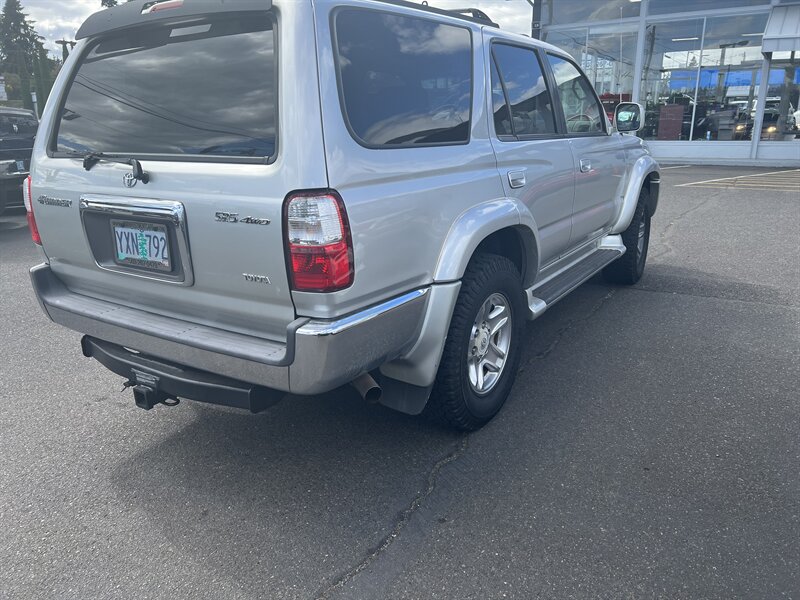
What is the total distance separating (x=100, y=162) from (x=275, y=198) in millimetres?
1031

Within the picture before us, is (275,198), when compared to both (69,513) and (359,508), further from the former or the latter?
(69,513)

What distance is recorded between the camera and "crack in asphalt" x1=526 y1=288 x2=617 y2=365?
4304 millimetres

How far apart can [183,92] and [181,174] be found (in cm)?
34

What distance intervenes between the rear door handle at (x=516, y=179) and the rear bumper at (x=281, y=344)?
945 mm

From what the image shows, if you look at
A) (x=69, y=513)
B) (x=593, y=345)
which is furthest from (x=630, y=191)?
(x=69, y=513)

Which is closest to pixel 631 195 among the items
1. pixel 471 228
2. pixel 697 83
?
pixel 471 228

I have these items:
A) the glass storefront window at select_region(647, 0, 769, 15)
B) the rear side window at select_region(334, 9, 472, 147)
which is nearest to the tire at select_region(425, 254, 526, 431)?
the rear side window at select_region(334, 9, 472, 147)

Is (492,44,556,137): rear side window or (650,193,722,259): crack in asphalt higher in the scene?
(492,44,556,137): rear side window

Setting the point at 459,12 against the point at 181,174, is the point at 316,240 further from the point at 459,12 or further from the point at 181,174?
the point at 459,12

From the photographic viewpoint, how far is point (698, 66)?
17656 millimetres

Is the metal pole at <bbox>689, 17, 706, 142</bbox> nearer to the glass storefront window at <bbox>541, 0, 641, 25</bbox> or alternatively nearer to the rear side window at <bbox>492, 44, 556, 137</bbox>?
the glass storefront window at <bbox>541, 0, 641, 25</bbox>

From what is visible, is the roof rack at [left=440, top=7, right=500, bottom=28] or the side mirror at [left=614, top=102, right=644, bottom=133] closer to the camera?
the roof rack at [left=440, top=7, right=500, bottom=28]

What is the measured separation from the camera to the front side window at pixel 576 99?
435 centimetres

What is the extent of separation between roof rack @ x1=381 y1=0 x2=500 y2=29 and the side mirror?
225cm
